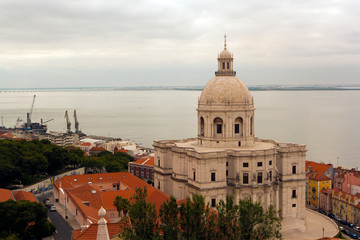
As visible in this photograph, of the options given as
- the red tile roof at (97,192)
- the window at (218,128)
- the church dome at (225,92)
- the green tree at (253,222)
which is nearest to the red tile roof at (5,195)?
the red tile roof at (97,192)

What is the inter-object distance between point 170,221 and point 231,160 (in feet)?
62.8

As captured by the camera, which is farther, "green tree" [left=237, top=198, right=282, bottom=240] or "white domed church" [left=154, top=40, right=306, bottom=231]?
"white domed church" [left=154, top=40, right=306, bottom=231]

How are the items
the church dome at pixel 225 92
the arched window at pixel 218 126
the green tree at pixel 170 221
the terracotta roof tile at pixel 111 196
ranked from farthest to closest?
the arched window at pixel 218 126
the church dome at pixel 225 92
the terracotta roof tile at pixel 111 196
the green tree at pixel 170 221

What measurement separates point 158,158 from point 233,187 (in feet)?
40.6

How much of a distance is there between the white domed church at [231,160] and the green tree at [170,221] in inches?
625

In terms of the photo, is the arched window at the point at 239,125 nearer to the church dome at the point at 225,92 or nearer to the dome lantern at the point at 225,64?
the church dome at the point at 225,92

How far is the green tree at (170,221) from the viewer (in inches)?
1129

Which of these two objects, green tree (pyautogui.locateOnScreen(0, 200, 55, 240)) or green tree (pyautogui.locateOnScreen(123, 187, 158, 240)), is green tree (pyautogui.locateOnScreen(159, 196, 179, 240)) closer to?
green tree (pyautogui.locateOnScreen(123, 187, 158, 240))

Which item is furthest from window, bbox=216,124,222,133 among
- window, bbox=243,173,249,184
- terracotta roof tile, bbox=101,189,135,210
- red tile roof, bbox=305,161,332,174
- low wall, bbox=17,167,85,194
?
low wall, bbox=17,167,85,194

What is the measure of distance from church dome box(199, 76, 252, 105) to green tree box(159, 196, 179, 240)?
22404 mm

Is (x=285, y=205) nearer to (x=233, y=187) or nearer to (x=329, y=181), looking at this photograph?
(x=233, y=187)

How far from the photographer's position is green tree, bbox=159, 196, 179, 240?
28.7 m

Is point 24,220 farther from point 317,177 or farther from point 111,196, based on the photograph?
point 317,177

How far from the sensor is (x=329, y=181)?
2547 inches
